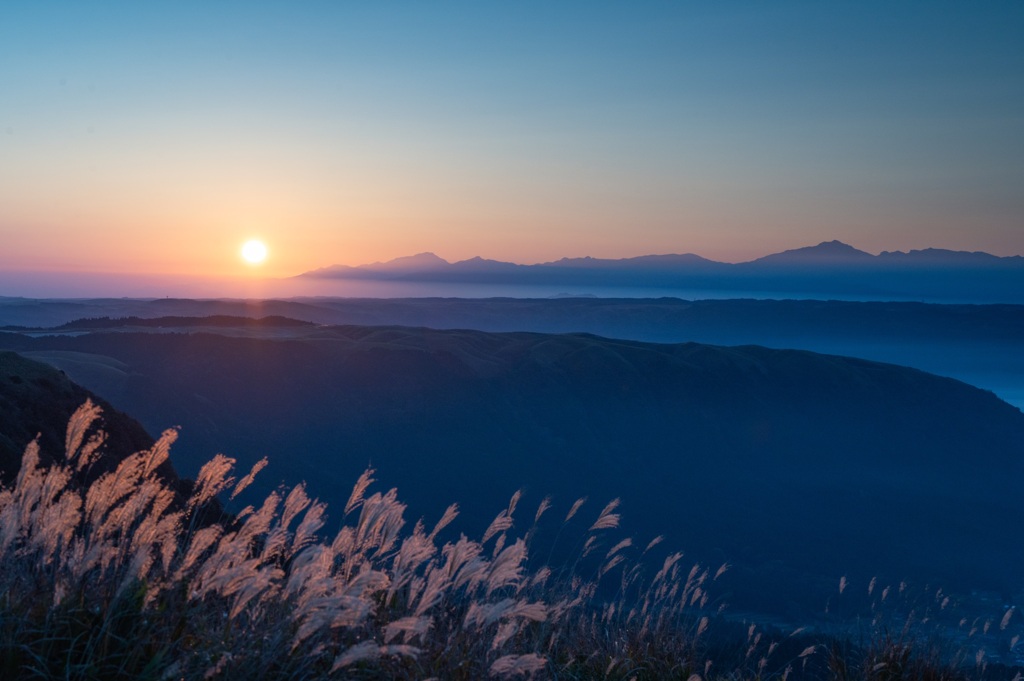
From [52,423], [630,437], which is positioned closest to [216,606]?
[52,423]

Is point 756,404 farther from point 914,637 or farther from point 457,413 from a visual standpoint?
point 914,637

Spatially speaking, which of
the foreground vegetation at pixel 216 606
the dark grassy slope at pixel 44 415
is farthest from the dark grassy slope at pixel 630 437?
the foreground vegetation at pixel 216 606

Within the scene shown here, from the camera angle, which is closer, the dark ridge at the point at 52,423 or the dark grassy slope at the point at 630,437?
the dark ridge at the point at 52,423

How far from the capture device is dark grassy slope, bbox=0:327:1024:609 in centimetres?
3619

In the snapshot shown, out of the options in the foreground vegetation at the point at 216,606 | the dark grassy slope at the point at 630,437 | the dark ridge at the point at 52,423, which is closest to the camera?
the foreground vegetation at the point at 216,606

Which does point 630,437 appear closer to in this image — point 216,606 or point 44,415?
point 44,415

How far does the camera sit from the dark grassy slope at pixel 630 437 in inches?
1425

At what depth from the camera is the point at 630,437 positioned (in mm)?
48938

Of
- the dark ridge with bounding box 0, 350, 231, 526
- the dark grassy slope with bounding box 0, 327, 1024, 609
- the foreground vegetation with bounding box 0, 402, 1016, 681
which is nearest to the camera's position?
the foreground vegetation with bounding box 0, 402, 1016, 681

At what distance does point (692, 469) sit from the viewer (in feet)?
155

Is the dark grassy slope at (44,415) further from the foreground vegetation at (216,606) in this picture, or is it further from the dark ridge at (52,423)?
the foreground vegetation at (216,606)

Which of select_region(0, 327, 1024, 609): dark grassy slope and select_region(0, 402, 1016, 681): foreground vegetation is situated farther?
select_region(0, 327, 1024, 609): dark grassy slope

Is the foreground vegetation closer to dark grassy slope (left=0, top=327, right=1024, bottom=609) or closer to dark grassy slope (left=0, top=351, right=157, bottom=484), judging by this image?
dark grassy slope (left=0, top=351, right=157, bottom=484)

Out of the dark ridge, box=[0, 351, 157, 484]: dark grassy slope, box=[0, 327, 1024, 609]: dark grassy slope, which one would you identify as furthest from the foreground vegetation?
box=[0, 327, 1024, 609]: dark grassy slope
